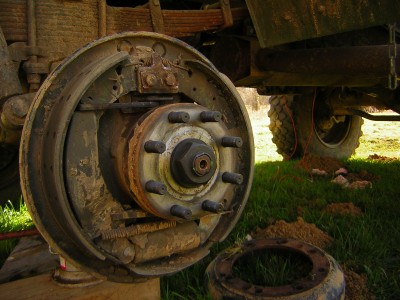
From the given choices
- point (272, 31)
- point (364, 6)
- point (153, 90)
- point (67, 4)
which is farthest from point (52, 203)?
point (364, 6)

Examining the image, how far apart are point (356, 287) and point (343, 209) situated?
0.99m

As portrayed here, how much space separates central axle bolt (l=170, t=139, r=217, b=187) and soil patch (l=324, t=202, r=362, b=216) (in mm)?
1748

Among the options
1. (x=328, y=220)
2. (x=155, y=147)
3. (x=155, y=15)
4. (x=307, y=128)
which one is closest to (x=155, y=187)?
(x=155, y=147)

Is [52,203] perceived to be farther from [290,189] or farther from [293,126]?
[293,126]

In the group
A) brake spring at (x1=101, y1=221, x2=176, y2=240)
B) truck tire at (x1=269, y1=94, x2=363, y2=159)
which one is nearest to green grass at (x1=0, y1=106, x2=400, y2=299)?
truck tire at (x1=269, y1=94, x2=363, y2=159)

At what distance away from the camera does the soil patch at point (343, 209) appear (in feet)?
9.12

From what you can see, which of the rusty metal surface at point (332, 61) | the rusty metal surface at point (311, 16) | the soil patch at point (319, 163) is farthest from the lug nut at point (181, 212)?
the soil patch at point (319, 163)

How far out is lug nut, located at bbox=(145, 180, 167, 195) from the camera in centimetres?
122

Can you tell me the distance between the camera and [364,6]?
6.66ft

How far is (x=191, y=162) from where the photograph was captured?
4.11 feet

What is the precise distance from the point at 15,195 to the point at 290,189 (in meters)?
2.07

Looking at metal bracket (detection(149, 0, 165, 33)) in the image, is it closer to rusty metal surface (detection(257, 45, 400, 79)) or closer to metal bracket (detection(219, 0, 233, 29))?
metal bracket (detection(219, 0, 233, 29))

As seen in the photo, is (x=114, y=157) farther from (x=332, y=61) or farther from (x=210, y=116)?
(x=332, y=61)

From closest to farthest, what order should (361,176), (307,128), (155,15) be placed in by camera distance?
(155,15) < (361,176) < (307,128)
